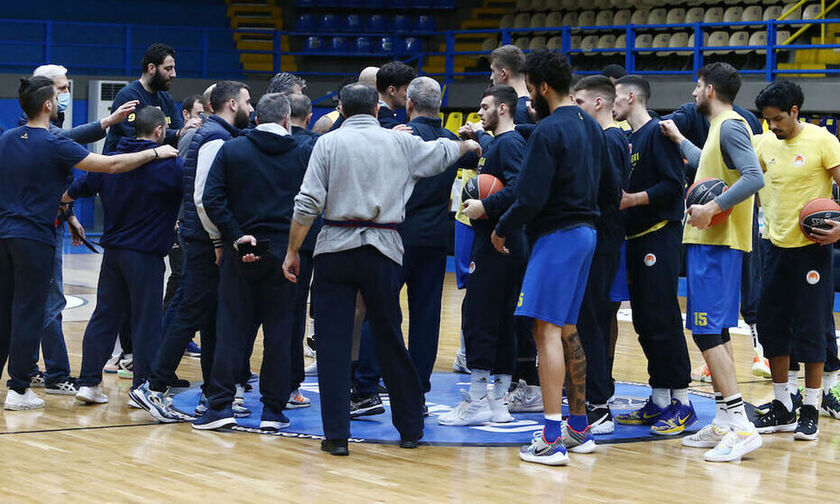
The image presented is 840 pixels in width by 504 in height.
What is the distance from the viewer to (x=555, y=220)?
17.9 feet

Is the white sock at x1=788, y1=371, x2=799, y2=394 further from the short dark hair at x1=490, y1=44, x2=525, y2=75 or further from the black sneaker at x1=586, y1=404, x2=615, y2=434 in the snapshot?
the short dark hair at x1=490, y1=44, x2=525, y2=75

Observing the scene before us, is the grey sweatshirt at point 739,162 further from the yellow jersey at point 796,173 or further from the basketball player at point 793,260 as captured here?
the yellow jersey at point 796,173

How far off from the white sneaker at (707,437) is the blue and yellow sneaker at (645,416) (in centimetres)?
46

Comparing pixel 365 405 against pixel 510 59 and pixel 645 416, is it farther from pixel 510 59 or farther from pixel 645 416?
pixel 510 59

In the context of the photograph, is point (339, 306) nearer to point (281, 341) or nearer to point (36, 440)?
point (281, 341)

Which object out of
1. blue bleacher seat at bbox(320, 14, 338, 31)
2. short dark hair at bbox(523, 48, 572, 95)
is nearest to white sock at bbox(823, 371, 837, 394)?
short dark hair at bbox(523, 48, 572, 95)

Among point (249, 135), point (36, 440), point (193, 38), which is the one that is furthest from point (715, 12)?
point (36, 440)

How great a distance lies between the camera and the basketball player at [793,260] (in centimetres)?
612

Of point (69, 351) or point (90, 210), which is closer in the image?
point (69, 351)

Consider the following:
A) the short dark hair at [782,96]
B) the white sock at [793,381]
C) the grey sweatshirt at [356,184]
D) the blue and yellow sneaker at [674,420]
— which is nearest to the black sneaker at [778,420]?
the white sock at [793,381]

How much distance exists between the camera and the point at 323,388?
562 centimetres

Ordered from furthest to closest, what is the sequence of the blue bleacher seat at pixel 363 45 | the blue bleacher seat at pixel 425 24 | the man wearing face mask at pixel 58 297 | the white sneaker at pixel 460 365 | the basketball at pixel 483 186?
the blue bleacher seat at pixel 425 24 → the blue bleacher seat at pixel 363 45 → the white sneaker at pixel 460 365 → the man wearing face mask at pixel 58 297 → the basketball at pixel 483 186

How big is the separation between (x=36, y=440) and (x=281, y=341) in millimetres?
1311

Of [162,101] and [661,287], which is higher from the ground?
[162,101]
